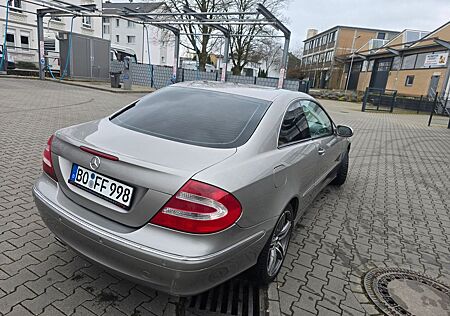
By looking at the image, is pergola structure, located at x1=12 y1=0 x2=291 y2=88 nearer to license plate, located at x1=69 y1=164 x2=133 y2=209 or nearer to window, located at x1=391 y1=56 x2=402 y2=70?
license plate, located at x1=69 y1=164 x2=133 y2=209

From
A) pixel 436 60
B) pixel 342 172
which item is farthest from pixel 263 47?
pixel 342 172

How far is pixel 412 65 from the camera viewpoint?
31938 mm

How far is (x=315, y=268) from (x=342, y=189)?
251 cm

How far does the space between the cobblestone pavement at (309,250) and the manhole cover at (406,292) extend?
4.3 inches

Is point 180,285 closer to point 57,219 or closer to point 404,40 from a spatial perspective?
point 57,219

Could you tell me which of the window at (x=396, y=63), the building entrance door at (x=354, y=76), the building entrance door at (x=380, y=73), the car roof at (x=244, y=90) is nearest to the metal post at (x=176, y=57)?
the car roof at (x=244, y=90)

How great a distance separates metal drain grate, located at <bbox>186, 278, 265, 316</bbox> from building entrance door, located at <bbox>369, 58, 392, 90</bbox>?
40.6 meters

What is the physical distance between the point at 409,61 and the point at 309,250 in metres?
36.5

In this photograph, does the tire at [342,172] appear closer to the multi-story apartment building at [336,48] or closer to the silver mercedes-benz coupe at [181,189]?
the silver mercedes-benz coupe at [181,189]

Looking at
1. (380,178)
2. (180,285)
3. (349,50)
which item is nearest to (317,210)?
(380,178)

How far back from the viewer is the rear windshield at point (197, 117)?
231 cm

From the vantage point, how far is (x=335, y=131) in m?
4.18

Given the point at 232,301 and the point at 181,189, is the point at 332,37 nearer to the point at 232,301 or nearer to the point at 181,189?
the point at 232,301

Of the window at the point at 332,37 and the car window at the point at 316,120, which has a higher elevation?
the window at the point at 332,37
